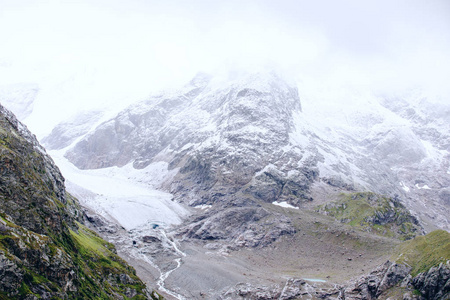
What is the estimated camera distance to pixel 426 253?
117m

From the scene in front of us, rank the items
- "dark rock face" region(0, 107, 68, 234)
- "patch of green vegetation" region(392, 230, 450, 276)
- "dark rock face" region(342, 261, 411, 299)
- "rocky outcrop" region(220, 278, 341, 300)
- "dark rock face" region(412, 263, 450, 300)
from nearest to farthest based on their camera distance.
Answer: "dark rock face" region(0, 107, 68, 234)
"dark rock face" region(412, 263, 450, 300)
"patch of green vegetation" region(392, 230, 450, 276)
"dark rock face" region(342, 261, 411, 299)
"rocky outcrop" region(220, 278, 341, 300)

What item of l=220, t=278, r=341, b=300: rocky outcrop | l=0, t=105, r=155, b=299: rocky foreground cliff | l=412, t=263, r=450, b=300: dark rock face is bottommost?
l=220, t=278, r=341, b=300: rocky outcrop

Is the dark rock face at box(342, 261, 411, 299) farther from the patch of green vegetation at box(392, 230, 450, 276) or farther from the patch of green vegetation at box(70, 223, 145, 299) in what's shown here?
the patch of green vegetation at box(70, 223, 145, 299)

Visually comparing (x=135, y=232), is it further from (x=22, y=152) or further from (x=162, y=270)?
(x=22, y=152)

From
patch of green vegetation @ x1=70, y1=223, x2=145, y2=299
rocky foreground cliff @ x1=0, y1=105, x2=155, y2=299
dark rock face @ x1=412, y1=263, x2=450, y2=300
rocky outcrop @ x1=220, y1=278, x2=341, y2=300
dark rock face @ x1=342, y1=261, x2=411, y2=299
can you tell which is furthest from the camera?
rocky outcrop @ x1=220, y1=278, x2=341, y2=300

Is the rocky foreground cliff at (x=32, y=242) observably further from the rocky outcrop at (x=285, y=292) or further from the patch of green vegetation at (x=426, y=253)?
the patch of green vegetation at (x=426, y=253)

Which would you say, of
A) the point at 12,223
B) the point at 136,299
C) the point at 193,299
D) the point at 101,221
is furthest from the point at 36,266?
the point at 101,221

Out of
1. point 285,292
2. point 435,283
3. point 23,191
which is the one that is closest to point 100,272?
point 23,191

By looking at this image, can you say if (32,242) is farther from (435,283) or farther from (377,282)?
(377,282)

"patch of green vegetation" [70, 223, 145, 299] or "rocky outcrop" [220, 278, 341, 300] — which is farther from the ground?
"patch of green vegetation" [70, 223, 145, 299]

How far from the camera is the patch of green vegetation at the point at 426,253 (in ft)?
355

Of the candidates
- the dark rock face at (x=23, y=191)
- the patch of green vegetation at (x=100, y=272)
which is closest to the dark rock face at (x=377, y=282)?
the patch of green vegetation at (x=100, y=272)

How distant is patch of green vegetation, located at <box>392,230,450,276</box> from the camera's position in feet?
355

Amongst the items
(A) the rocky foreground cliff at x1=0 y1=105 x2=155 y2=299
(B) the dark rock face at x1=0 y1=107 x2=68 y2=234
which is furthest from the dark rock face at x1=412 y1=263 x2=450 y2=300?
(B) the dark rock face at x1=0 y1=107 x2=68 y2=234
